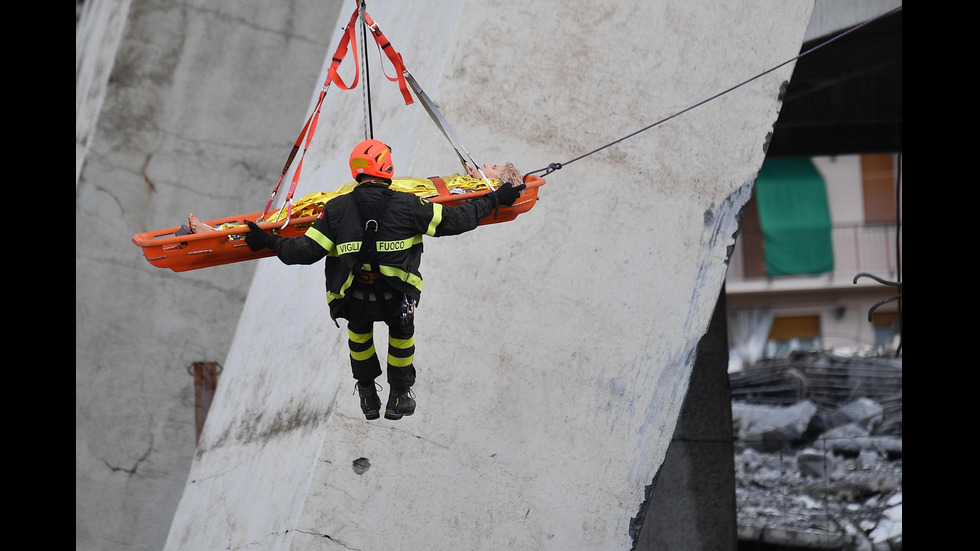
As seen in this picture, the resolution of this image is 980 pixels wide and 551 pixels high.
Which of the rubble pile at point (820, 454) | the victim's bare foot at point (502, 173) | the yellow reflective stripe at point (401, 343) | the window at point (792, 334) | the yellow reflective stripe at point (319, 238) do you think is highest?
the window at point (792, 334)

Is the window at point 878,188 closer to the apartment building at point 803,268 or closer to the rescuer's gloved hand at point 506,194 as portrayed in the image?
the apartment building at point 803,268

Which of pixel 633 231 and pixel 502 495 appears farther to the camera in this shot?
pixel 633 231

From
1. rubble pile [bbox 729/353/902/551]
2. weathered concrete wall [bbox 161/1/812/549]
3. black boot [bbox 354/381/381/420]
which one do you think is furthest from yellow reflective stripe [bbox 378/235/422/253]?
rubble pile [bbox 729/353/902/551]

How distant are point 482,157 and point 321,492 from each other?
1.80m

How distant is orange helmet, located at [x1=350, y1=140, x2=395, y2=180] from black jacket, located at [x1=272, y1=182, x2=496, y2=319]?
0.05m

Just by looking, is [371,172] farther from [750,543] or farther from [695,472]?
[750,543]

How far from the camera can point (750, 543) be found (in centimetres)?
976

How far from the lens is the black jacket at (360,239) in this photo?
3979 millimetres

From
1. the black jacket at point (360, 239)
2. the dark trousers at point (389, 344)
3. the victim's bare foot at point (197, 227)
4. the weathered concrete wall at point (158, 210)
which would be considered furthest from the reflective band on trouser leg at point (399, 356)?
the weathered concrete wall at point (158, 210)

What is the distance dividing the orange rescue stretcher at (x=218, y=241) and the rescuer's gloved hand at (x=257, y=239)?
0.14 metres

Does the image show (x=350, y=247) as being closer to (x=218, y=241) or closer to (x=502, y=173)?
(x=218, y=241)

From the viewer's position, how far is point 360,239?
396 centimetres

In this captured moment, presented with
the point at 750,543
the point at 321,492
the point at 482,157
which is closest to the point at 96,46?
the point at 482,157

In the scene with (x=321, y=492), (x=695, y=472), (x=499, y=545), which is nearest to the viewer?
(x=321, y=492)
